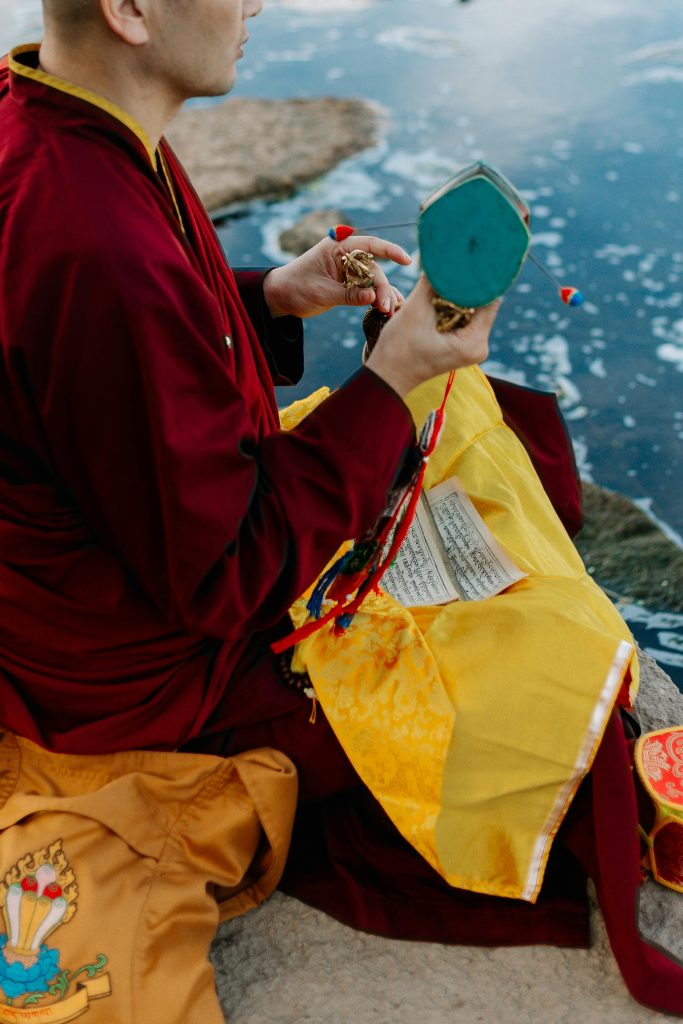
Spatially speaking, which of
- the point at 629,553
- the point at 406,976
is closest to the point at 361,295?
the point at 406,976

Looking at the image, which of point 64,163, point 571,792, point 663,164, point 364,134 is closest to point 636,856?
point 571,792

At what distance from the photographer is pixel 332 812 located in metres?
1.71

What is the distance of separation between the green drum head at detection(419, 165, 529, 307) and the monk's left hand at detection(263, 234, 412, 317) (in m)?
0.42

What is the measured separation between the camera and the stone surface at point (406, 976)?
4.92ft

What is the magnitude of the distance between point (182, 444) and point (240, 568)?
0.64ft

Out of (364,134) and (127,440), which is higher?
(127,440)

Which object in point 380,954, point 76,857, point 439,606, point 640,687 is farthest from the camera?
point 640,687

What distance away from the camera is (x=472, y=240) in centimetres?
125

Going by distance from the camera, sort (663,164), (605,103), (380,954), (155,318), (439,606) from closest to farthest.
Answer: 1. (155,318)
2. (380,954)
3. (439,606)
4. (663,164)
5. (605,103)

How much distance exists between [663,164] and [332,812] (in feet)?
13.5

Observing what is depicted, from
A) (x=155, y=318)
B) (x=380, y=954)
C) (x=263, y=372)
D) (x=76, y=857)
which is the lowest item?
(x=380, y=954)

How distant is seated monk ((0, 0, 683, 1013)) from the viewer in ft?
3.82

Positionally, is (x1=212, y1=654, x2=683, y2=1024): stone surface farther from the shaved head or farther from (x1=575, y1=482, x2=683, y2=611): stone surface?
A: the shaved head

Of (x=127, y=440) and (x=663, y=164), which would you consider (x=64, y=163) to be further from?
(x=663, y=164)
